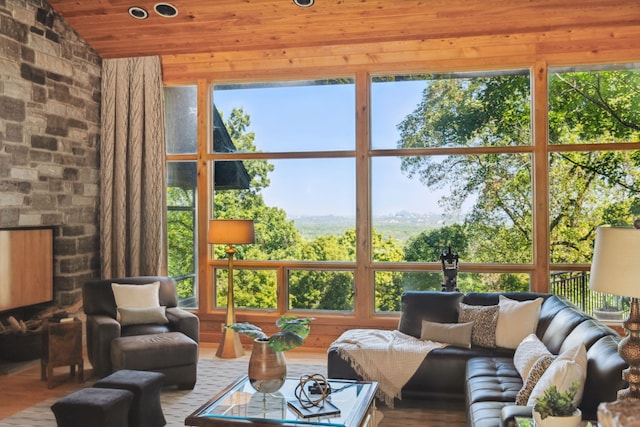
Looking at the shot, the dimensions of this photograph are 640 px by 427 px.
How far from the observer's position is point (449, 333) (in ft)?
15.1

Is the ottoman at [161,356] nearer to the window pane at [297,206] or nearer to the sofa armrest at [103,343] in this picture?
the sofa armrest at [103,343]

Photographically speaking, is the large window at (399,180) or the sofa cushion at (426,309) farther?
the large window at (399,180)

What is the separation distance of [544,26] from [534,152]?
124cm

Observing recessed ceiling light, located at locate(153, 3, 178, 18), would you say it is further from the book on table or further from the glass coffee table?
the book on table

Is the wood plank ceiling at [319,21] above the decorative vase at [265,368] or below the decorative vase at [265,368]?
above

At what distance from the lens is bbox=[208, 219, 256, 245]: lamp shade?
18.6 ft

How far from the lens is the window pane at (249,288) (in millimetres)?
6484

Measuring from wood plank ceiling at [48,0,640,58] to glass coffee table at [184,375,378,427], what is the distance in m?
3.63

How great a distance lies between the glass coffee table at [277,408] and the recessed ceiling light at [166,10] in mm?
3861

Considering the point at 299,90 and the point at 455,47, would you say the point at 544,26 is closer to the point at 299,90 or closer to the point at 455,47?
the point at 455,47

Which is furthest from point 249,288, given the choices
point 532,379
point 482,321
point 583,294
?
point 532,379

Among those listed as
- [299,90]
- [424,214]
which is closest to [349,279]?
[424,214]

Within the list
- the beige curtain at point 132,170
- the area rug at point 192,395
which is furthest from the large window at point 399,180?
the area rug at point 192,395

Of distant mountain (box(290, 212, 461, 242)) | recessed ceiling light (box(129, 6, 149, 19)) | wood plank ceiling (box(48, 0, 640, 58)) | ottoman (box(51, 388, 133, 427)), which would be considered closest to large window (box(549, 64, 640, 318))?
wood plank ceiling (box(48, 0, 640, 58))
